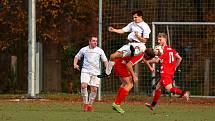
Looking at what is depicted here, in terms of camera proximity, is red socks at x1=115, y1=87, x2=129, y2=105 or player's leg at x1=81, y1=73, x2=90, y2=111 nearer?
red socks at x1=115, y1=87, x2=129, y2=105

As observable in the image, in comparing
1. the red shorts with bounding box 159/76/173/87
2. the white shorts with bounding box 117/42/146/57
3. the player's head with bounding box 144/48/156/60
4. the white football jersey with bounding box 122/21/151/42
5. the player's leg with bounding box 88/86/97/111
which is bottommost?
the player's leg with bounding box 88/86/97/111

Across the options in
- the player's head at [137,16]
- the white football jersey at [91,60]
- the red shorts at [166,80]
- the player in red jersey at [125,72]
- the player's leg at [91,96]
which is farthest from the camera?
the white football jersey at [91,60]

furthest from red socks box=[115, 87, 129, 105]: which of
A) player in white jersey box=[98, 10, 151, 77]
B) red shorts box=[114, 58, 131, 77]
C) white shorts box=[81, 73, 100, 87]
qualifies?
white shorts box=[81, 73, 100, 87]

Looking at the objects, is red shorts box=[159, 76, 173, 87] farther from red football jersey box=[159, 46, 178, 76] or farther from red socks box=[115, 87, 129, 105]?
red socks box=[115, 87, 129, 105]

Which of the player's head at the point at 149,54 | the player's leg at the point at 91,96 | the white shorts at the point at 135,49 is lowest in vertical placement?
the player's leg at the point at 91,96

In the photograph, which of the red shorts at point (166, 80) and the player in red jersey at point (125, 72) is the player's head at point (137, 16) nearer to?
the player in red jersey at point (125, 72)

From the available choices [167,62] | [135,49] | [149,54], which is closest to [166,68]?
[167,62]

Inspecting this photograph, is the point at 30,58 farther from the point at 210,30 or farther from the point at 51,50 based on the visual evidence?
the point at 51,50

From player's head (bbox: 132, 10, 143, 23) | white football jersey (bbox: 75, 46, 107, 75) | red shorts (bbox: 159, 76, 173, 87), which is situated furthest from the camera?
white football jersey (bbox: 75, 46, 107, 75)

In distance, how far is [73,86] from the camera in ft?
124

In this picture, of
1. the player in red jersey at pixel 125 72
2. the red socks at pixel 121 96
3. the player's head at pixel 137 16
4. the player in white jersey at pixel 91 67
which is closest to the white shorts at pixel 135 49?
the player in red jersey at pixel 125 72

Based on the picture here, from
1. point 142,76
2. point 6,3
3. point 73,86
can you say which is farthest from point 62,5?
point 142,76

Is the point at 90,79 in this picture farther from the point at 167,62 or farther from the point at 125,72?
the point at 167,62

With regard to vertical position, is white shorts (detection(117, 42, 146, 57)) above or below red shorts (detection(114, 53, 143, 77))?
above
